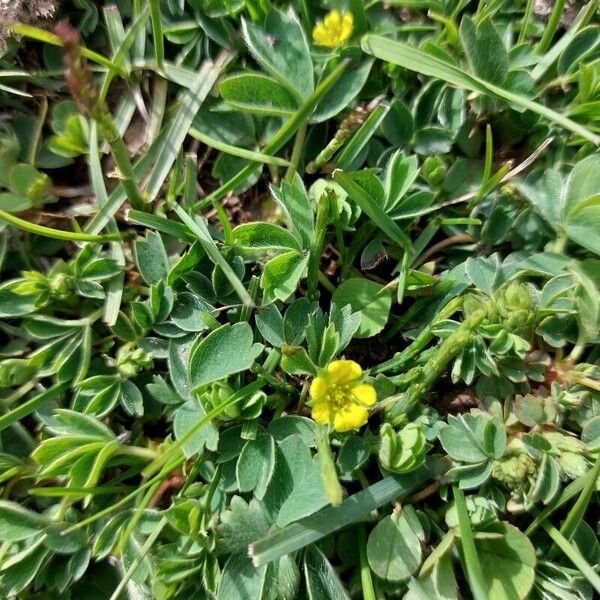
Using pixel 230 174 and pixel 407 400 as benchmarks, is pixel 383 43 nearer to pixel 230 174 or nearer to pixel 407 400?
pixel 230 174

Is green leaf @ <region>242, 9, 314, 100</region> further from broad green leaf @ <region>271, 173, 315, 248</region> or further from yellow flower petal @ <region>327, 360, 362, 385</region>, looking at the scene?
yellow flower petal @ <region>327, 360, 362, 385</region>

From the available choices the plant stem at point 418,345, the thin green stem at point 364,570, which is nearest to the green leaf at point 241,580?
the thin green stem at point 364,570

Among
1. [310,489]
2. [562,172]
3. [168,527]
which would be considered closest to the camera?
→ [310,489]

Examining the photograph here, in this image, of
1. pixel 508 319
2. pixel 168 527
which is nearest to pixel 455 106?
pixel 508 319

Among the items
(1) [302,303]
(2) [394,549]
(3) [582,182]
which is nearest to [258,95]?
(1) [302,303]

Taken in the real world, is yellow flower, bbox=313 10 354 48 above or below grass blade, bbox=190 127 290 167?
above

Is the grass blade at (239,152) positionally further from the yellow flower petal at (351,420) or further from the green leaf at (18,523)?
the green leaf at (18,523)

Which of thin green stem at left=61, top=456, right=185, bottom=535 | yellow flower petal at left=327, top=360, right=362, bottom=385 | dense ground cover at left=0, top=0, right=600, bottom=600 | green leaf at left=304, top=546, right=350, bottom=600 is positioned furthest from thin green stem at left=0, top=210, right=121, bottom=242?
green leaf at left=304, top=546, right=350, bottom=600
